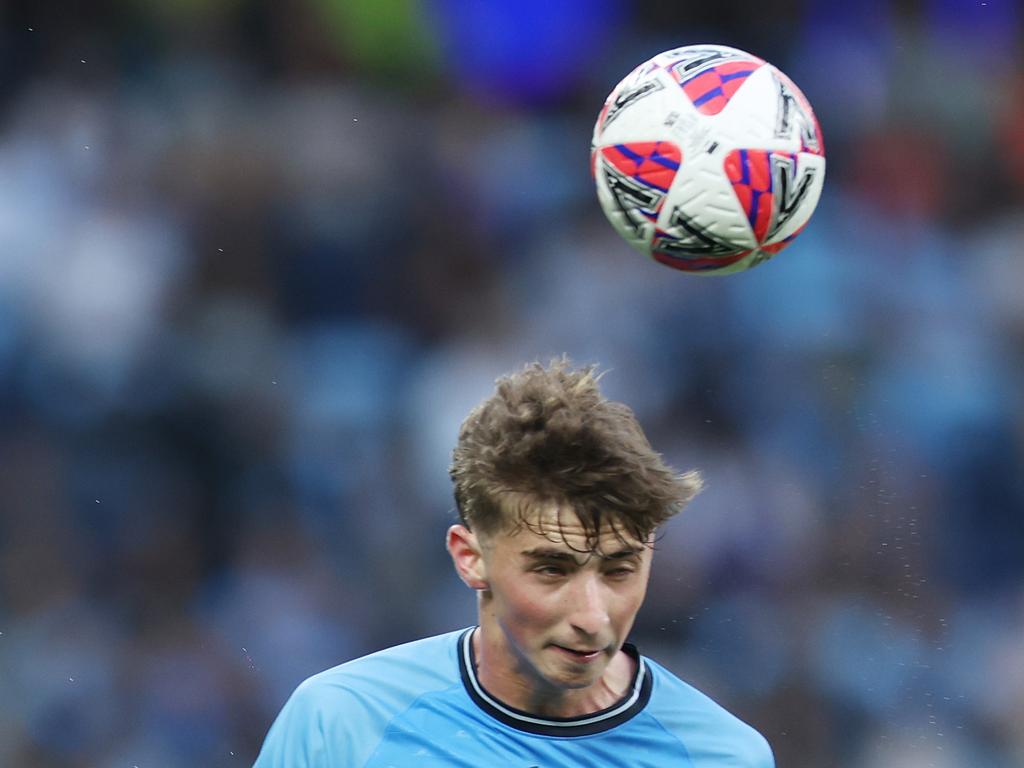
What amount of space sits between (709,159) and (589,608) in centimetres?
173

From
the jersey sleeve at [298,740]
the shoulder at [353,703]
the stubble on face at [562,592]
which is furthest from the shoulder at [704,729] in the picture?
the jersey sleeve at [298,740]

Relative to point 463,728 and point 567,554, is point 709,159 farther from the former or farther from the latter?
point 463,728

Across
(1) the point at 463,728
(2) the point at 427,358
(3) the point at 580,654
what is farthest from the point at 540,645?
(2) the point at 427,358

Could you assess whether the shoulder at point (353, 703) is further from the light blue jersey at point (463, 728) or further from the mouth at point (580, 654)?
the mouth at point (580, 654)

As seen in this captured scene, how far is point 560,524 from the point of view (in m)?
3.44

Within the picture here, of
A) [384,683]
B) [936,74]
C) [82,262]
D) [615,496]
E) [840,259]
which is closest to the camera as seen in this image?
[615,496]

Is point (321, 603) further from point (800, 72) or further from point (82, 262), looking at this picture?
point (800, 72)

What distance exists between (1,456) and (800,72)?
5205 mm

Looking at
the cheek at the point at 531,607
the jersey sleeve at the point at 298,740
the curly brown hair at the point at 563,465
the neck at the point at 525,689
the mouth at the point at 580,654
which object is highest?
the curly brown hair at the point at 563,465

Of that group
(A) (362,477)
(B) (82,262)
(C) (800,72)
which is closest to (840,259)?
(C) (800,72)

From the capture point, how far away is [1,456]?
785cm

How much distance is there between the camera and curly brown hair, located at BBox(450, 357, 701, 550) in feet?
11.3

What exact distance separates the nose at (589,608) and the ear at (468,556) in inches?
10.7

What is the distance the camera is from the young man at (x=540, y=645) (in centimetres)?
344
